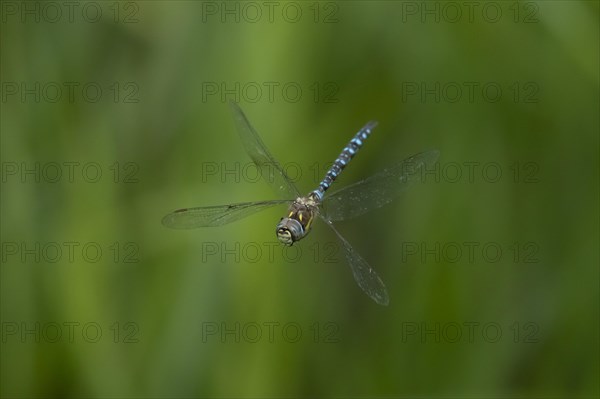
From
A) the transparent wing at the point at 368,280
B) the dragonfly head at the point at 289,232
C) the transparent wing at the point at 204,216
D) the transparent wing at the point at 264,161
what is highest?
the transparent wing at the point at 264,161

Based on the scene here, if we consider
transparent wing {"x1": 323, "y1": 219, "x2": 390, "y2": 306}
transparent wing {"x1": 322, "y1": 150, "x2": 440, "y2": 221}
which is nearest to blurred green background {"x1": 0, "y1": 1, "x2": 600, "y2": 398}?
transparent wing {"x1": 322, "y1": 150, "x2": 440, "y2": 221}

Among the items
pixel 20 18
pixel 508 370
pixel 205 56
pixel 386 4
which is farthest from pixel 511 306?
pixel 20 18

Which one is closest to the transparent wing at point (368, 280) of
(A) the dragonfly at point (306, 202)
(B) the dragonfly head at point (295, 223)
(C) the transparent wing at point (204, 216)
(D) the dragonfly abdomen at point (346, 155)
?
(A) the dragonfly at point (306, 202)

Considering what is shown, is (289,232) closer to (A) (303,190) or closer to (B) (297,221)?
(B) (297,221)

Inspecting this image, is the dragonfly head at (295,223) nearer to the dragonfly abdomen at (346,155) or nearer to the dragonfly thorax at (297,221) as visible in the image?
the dragonfly thorax at (297,221)

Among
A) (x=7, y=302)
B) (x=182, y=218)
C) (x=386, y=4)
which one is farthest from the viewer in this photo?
(x=386, y=4)

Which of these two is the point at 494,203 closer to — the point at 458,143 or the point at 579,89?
the point at 458,143
